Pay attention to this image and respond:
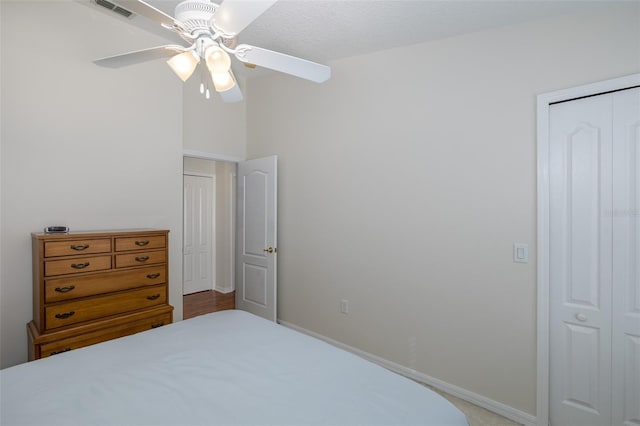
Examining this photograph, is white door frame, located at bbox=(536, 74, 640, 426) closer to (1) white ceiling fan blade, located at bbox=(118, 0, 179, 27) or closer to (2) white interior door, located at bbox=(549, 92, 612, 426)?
(2) white interior door, located at bbox=(549, 92, 612, 426)

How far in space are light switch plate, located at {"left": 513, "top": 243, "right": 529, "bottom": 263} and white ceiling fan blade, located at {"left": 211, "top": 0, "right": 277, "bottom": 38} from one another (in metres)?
2.10

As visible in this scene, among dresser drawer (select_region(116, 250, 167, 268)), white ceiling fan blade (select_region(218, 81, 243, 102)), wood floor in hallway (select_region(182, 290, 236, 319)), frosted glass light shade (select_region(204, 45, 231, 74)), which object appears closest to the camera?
frosted glass light shade (select_region(204, 45, 231, 74))

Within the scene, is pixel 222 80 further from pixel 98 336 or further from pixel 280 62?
pixel 98 336

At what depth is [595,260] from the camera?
1914 mm

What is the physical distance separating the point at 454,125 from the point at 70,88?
9.90ft

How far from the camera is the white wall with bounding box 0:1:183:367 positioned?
86.7 inches

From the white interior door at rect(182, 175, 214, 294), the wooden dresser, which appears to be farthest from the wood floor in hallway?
the wooden dresser

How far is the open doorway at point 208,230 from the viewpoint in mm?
5137

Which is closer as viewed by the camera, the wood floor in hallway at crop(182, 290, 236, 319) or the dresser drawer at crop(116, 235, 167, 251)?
the dresser drawer at crop(116, 235, 167, 251)

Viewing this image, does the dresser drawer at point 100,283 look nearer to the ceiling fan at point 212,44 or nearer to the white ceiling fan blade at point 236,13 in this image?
the ceiling fan at point 212,44

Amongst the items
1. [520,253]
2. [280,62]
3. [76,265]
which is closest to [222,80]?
[280,62]

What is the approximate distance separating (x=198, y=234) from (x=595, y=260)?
5.07m

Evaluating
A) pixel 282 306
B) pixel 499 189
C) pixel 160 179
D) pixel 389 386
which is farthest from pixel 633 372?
pixel 160 179

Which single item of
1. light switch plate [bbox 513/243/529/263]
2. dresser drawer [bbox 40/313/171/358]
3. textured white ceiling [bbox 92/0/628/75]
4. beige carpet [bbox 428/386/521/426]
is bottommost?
beige carpet [bbox 428/386/521/426]
